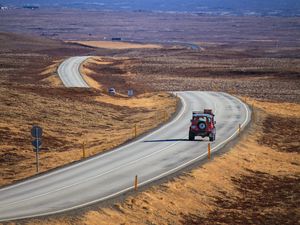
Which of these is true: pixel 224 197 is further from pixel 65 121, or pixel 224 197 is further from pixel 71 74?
pixel 71 74

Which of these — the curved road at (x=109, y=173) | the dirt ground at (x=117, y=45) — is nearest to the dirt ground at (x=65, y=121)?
the curved road at (x=109, y=173)

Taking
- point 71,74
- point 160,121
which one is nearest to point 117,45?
point 71,74

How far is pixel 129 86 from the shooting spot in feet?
270

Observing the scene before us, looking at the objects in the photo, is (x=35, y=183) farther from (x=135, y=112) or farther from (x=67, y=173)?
(x=135, y=112)

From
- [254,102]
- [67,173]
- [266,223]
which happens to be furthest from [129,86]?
[266,223]

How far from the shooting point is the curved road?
1013 inches

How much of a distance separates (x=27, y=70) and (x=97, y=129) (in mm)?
57459

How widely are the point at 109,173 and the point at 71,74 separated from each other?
193 feet

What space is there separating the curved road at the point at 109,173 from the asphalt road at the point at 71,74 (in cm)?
3157

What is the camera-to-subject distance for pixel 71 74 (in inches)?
3492

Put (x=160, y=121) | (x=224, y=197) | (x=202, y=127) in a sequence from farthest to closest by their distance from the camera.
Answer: (x=160, y=121), (x=202, y=127), (x=224, y=197)

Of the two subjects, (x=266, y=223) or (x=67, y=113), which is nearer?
(x=266, y=223)

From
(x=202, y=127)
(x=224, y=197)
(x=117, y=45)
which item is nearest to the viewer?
(x=224, y=197)

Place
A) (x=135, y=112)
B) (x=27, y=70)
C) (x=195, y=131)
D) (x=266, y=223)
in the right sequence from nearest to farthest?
1. (x=266, y=223)
2. (x=195, y=131)
3. (x=135, y=112)
4. (x=27, y=70)
